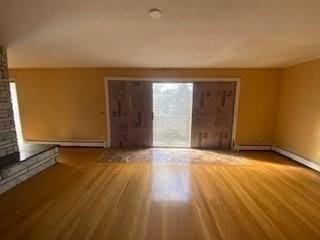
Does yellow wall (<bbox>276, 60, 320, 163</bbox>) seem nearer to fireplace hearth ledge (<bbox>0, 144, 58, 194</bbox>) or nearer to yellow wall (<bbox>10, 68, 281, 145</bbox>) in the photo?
yellow wall (<bbox>10, 68, 281, 145</bbox>)

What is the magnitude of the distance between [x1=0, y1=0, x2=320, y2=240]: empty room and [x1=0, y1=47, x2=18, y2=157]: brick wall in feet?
0.07

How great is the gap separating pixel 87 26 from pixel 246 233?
310 centimetres

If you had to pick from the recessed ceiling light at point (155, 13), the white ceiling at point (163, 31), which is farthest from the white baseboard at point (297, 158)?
the recessed ceiling light at point (155, 13)

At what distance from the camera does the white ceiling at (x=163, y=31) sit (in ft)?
6.51

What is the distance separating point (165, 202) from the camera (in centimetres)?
251

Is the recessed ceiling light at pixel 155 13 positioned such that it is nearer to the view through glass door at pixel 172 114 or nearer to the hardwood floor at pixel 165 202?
the hardwood floor at pixel 165 202

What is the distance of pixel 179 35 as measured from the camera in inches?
109

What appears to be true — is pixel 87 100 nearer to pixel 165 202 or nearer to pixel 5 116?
pixel 5 116

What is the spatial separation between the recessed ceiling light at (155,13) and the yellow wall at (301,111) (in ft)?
11.4

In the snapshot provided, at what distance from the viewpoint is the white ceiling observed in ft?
6.51

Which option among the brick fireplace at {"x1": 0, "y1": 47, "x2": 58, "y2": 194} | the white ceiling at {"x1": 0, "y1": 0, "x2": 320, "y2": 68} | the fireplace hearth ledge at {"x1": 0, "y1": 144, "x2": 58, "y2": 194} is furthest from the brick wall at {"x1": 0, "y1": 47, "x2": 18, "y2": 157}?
the white ceiling at {"x1": 0, "y1": 0, "x2": 320, "y2": 68}

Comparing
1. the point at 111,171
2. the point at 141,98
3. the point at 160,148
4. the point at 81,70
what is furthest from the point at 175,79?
the point at 111,171

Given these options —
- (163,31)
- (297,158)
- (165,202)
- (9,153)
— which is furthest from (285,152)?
(9,153)

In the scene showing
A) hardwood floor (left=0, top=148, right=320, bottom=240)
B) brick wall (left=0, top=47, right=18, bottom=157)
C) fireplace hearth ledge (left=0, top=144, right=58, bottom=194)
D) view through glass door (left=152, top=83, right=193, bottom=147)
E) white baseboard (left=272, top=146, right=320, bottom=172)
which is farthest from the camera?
view through glass door (left=152, top=83, right=193, bottom=147)
